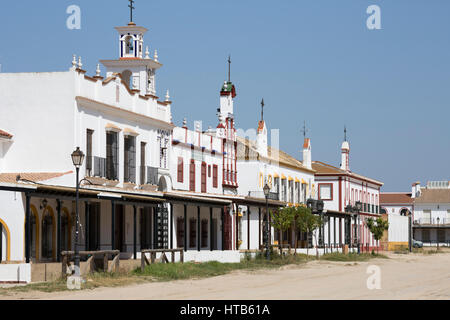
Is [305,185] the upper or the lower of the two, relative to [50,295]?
upper

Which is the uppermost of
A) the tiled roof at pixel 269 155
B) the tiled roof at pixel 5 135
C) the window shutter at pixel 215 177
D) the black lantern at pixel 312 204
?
the tiled roof at pixel 269 155

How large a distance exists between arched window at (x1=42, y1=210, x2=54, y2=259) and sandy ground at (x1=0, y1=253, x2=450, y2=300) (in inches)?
216

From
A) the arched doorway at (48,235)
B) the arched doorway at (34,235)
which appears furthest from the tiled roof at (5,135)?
the arched doorway at (34,235)

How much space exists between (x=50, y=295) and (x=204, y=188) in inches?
946

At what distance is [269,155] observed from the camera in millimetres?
57406

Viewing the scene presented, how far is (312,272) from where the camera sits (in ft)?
118

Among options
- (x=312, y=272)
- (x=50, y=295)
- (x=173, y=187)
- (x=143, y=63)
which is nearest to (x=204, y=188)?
(x=173, y=187)

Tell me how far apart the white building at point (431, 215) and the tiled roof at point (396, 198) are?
864 mm

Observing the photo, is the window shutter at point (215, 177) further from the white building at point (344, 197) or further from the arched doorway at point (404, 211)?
the arched doorway at point (404, 211)

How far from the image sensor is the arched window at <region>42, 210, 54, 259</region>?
1229 inches

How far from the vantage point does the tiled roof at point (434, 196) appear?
97750mm

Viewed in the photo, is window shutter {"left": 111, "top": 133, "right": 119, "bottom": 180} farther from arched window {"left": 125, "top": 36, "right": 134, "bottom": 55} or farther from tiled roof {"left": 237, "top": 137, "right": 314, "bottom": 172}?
tiled roof {"left": 237, "top": 137, "right": 314, "bottom": 172}
